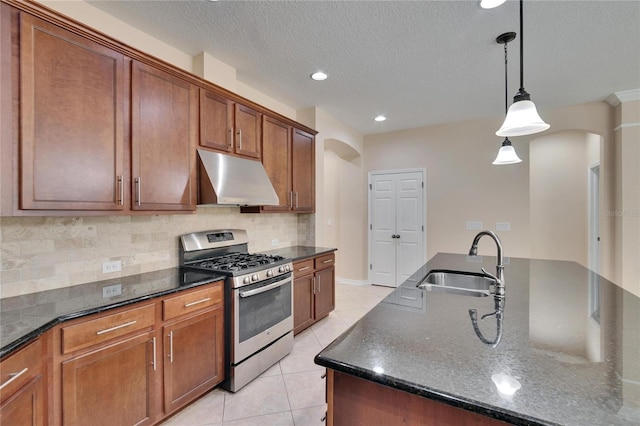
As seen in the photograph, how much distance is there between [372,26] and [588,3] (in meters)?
1.47

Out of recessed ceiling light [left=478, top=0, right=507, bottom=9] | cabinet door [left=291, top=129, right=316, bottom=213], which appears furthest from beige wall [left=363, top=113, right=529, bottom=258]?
recessed ceiling light [left=478, top=0, right=507, bottom=9]

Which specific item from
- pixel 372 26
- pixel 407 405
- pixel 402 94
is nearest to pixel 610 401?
pixel 407 405

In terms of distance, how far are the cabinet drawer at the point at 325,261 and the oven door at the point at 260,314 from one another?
2.23ft

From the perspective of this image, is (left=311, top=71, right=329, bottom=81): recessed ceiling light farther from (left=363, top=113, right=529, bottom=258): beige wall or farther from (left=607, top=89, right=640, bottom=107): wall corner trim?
(left=607, top=89, right=640, bottom=107): wall corner trim

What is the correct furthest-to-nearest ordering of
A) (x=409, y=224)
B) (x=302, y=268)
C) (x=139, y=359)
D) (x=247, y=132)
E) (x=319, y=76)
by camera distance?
1. (x=409, y=224)
2. (x=302, y=268)
3. (x=319, y=76)
4. (x=247, y=132)
5. (x=139, y=359)

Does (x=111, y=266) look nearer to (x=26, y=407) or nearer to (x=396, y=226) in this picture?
(x=26, y=407)

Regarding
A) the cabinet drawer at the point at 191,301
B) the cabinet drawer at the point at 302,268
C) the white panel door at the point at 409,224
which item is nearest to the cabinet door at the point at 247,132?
the cabinet drawer at the point at 302,268

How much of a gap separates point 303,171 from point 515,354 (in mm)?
3068

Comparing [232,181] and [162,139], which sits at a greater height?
[162,139]

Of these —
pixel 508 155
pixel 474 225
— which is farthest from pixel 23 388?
pixel 474 225

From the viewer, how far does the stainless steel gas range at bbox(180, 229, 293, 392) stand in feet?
7.29

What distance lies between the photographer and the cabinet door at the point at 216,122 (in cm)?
242

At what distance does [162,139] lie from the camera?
210cm

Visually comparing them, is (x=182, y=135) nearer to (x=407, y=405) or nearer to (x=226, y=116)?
(x=226, y=116)
